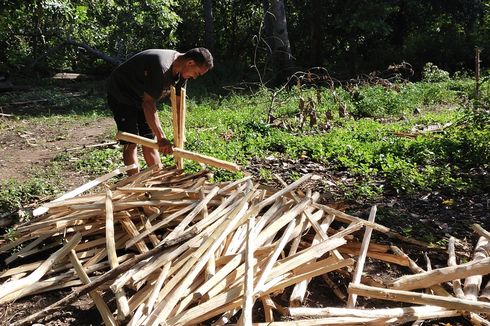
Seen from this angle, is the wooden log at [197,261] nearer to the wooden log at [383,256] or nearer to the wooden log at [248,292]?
the wooden log at [248,292]

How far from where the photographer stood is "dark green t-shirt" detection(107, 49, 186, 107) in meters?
4.19

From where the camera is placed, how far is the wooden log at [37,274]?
104 inches

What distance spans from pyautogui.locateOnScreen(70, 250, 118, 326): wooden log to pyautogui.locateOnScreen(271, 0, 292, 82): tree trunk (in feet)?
36.2

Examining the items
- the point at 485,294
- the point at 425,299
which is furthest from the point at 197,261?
the point at 485,294

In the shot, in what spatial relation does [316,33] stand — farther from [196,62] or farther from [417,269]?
[417,269]

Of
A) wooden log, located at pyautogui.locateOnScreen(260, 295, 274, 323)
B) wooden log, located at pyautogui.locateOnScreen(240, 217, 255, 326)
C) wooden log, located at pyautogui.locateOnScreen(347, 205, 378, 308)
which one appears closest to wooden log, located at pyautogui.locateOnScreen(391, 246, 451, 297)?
wooden log, located at pyautogui.locateOnScreen(347, 205, 378, 308)

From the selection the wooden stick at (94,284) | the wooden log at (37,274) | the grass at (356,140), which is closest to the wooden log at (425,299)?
the wooden stick at (94,284)

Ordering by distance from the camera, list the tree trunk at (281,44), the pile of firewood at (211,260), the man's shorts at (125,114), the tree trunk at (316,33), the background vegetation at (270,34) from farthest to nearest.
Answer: the tree trunk at (316,33) < the background vegetation at (270,34) < the tree trunk at (281,44) < the man's shorts at (125,114) < the pile of firewood at (211,260)

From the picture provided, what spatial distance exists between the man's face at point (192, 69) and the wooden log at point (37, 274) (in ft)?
5.92

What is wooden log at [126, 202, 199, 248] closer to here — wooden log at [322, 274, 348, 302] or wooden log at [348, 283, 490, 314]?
wooden log at [322, 274, 348, 302]

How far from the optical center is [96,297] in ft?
8.39

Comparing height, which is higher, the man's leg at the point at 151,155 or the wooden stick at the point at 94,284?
the man's leg at the point at 151,155

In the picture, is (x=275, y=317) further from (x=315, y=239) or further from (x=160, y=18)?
(x=160, y=18)

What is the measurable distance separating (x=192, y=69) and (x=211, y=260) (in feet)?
6.74
